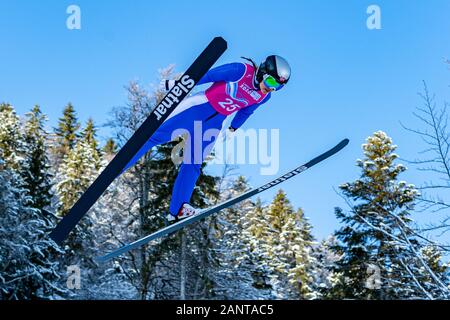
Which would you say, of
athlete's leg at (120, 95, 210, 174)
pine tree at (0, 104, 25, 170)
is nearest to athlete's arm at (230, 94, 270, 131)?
athlete's leg at (120, 95, 210, 174)

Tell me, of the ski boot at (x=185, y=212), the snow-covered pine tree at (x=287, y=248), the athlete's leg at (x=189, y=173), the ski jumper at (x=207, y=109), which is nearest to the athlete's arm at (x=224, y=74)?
the ski jumper at (x=207, y=109)

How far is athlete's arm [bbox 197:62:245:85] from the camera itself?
521 cm

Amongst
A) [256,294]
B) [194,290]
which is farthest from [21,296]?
[256,294]

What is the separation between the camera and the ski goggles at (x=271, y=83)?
5.19 meters

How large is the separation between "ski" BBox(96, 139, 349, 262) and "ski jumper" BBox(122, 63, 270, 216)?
18 centimetres

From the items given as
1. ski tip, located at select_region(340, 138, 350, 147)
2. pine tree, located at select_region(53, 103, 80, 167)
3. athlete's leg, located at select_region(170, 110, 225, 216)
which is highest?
pine tree, located at select_region(53, 103, 80, 167)

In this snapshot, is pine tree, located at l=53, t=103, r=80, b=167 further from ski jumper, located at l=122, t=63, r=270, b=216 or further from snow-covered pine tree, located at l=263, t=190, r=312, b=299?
ski jumper, located at l=122, t=63, r=270, b=216

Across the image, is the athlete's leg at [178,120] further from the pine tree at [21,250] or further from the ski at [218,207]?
the pine tree at [21,250]

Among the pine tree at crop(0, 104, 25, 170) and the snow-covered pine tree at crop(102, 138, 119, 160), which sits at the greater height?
the pine tree at crop(0, 104, 25, 170)

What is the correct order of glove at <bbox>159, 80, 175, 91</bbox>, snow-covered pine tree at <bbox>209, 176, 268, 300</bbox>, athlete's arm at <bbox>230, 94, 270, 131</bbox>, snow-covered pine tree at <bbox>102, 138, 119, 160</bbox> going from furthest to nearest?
1. snow-covered pine tree at <bbox>102, 138, 119, 160</bbox>
2. snow-covered pine tree at <bbox>209, 176, 268, 300</bbox>
3. athlete's arm at <bbox>230, 94, 270, 131</bbox>
4. glove at <bbox>159, 80, 175, 91</bbox>

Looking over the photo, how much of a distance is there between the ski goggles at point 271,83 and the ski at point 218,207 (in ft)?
3.81

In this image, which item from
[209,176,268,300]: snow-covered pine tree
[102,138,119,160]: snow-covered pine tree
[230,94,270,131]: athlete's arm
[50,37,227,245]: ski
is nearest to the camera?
[50,37,227,245]: ski
